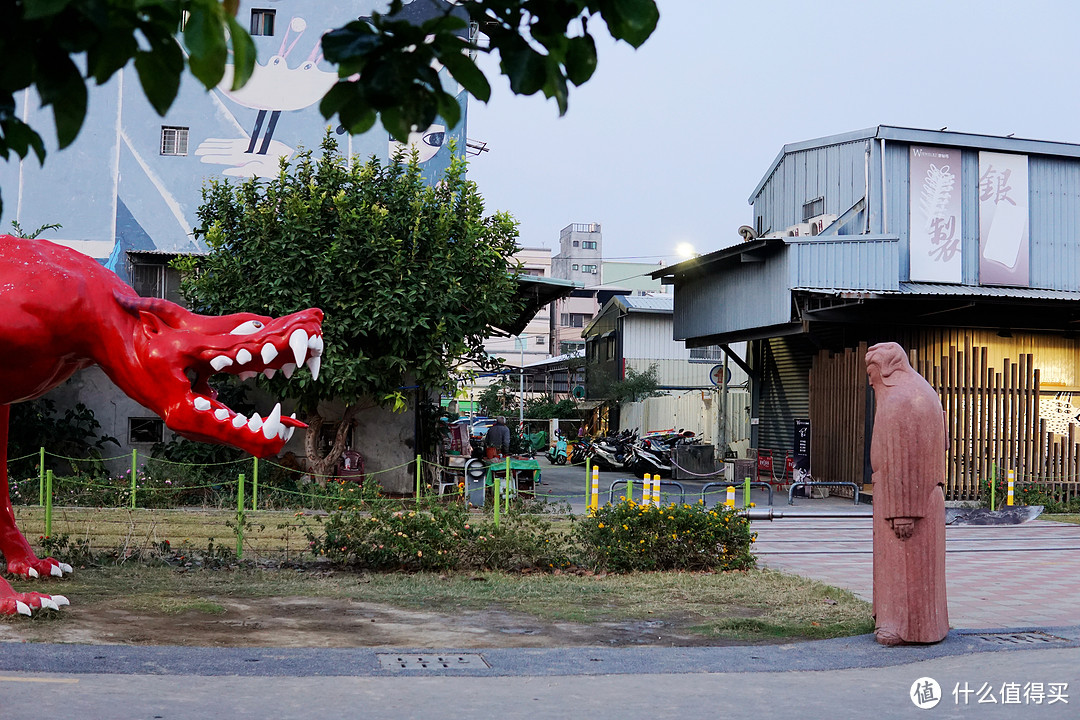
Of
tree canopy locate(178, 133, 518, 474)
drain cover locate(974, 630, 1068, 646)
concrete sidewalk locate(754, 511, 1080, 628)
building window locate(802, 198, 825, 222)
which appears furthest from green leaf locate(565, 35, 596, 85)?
building window locate(802, 198, 825, 222)

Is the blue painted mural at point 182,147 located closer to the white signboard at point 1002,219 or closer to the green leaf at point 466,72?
the white signboard at point 1002,219

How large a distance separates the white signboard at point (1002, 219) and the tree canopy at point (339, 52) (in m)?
21.2

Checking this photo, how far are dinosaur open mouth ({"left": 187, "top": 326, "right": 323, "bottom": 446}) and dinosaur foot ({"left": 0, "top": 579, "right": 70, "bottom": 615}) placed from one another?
2536 mm

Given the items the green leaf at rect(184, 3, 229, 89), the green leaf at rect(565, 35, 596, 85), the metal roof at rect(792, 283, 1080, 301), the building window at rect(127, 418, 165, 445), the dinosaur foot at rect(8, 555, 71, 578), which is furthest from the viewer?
the building window at rect(127, 418, 165, 445)

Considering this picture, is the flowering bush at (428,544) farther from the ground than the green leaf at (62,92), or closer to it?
closer to it

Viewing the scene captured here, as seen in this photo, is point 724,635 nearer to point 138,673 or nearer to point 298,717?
point 298,717

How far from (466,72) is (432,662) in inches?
210

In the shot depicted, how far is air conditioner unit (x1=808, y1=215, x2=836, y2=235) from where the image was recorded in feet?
75.5

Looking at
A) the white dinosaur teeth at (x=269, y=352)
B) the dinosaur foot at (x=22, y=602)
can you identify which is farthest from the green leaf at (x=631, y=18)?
the dinosaur foot at (x=22, y=602)

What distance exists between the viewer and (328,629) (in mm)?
8211

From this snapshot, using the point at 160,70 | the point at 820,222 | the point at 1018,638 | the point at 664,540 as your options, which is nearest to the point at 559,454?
the point at 820,222

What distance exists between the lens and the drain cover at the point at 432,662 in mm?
6965

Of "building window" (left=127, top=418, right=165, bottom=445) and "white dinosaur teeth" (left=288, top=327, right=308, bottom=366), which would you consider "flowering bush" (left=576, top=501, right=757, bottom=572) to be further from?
"building window" (left=127, top=418, right=165, bottom=445)

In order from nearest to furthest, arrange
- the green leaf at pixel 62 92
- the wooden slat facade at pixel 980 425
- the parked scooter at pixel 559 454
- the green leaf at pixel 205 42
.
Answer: the green leaf at pixel 205 42 → the green leaf at pixel 62 92 → the wooden slat facade at pixel 980 425 → the parked scooter at pixel 559 454
